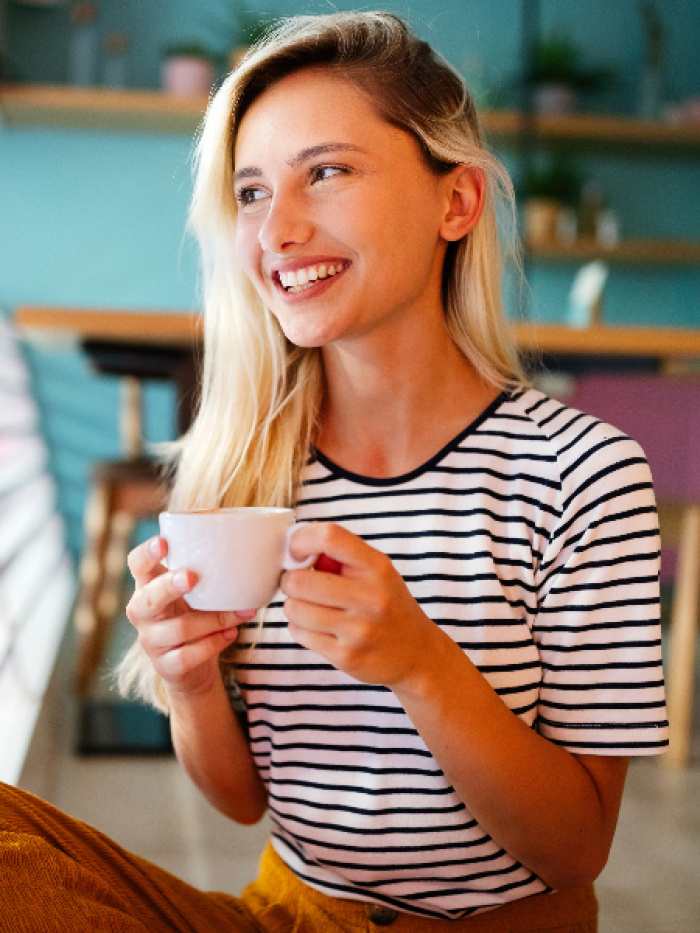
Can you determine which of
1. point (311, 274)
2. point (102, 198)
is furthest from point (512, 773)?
point (102, 198)

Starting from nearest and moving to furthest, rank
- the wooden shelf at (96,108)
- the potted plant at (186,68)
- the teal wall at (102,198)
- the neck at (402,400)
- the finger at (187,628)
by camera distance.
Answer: the finger at (187,628) → the neck at (402,400) → the wooden shelf at (96,108) → the potted plant at (186,68) → the teal wall at (102,198)

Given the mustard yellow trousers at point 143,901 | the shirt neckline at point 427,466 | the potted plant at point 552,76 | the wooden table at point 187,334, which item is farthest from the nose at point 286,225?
the potted plant at point 552,76

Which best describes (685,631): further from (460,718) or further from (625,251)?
(625,251)

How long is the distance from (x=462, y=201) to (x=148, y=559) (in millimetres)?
527

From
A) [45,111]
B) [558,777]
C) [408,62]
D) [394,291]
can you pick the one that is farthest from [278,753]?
[45,111]

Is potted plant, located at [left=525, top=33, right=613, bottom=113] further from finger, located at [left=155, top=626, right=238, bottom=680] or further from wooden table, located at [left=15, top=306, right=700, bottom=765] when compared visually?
finger, located at [left=155, top=626, right=238, bottom=680]

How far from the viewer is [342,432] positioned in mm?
1052

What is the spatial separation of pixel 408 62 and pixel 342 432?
0.39 m

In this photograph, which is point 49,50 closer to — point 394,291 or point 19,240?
point 19,240

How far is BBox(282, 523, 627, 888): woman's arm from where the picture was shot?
2.20 ft

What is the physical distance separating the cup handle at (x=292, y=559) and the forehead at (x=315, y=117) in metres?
0.41

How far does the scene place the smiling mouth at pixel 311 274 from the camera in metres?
0.92

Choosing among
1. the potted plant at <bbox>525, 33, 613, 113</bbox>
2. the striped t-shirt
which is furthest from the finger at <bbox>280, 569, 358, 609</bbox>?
the potted plant at <bbox>525, 33, 613, 113</bbox>

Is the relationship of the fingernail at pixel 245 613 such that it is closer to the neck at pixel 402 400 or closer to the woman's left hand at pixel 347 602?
the woman's left hand at pixel 347 602
